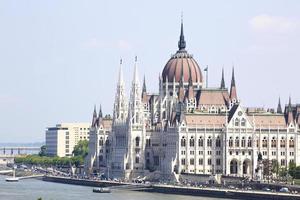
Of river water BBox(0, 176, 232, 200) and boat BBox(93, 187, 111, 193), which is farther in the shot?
boat BBox(93, 187, 111, 193)

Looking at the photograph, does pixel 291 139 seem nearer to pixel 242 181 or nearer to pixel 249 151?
pixel 249 151

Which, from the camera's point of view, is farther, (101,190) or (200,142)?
(200,142)

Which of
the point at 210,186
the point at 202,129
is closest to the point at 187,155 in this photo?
the point at 202,129

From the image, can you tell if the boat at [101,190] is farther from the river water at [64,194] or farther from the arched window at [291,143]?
the arched window at [291,143]

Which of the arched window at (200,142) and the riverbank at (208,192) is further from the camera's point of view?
the arched window at (200,142)

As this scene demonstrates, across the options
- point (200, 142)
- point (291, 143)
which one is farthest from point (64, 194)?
point (291, 143)

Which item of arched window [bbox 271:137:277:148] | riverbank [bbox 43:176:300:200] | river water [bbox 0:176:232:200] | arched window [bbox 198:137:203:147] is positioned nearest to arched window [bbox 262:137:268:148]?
arched window [bbox 271:137:277:148]

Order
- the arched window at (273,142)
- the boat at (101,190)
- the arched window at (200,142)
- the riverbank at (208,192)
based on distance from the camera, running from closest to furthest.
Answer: the riverbank at (208,192) < the boat at (101,190) < the arched window at (200,142) < the arched window at (273,142)

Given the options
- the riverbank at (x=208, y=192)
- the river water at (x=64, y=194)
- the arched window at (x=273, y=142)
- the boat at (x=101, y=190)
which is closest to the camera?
the riverbank at (x=208, y=192)

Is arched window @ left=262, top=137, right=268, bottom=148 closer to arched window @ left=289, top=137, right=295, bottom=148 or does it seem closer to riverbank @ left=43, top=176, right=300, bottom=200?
arched window @ left=289, top=137, right=295, bottom=148

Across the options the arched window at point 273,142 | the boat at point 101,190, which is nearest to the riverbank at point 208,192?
the boat at point 101,190

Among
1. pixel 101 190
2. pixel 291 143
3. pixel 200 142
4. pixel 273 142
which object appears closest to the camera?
pixel 101 190

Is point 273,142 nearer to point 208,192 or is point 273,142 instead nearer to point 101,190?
point 208,192

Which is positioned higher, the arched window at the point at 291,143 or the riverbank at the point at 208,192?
the arched window at the point at 291,143
